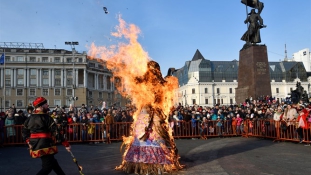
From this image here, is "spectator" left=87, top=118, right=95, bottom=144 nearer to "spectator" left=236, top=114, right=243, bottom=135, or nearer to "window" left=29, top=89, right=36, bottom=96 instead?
"spectator" left=236, top=114, right=243, bottom=135

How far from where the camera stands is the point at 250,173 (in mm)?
6930

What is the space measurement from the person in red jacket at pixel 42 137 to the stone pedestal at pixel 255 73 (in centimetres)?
1953

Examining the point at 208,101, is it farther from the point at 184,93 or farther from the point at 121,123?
the point at 121,123

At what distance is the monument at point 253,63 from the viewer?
74.3 ft

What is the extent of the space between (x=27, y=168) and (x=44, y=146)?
3138mm

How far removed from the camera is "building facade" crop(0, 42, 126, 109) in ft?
293

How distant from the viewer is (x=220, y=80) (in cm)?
A: 9681

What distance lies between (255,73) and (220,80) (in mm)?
75567

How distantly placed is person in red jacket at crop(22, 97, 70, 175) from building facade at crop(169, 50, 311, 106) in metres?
88.7

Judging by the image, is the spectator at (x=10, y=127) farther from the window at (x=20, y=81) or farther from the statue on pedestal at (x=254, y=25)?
the window at (x=20, y=81)

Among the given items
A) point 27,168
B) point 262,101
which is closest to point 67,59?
point 262,101

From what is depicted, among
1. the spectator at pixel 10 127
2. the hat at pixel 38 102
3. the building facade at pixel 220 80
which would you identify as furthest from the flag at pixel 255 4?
the building facade at pixel 220 80

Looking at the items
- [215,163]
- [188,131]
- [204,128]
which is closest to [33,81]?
[188,131]

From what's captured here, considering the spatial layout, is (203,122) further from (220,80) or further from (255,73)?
(220,80)
